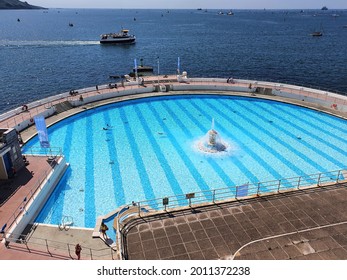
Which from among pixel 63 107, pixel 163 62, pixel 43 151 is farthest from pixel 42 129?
pixel 163 62

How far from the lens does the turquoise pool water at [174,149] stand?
746 inches

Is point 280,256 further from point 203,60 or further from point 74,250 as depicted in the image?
point 203,60

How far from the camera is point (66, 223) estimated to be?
1588 centimetres

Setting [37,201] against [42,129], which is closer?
[37,201]

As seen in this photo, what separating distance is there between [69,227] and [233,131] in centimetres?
1767

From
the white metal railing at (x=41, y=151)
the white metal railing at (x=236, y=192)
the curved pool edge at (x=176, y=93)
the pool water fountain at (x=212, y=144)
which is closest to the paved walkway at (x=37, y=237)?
the white metal railing at (x=236, y=192)

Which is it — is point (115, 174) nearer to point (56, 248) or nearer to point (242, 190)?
point (56, 248)

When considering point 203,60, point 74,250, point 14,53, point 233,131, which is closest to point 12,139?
point 74,250

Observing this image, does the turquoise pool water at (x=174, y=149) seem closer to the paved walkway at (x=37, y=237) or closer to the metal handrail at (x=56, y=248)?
the paved walkway at (x=37, y=237)

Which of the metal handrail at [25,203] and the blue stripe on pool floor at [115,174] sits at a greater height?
the metal handrail at [25,203]

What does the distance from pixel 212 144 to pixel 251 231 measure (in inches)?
500

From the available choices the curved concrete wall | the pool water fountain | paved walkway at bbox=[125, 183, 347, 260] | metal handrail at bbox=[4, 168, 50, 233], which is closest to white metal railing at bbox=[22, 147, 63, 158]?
the curved concrete wall

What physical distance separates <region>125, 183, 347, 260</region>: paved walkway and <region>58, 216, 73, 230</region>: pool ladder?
515 centimetres

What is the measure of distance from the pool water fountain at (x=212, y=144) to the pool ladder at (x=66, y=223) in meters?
12.0
